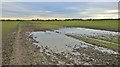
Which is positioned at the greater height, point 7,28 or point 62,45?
point 62,45

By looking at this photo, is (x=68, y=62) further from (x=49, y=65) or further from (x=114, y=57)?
(x=114, y=57)

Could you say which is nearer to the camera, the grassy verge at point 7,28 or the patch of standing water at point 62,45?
the patch of standing water at point 62,45

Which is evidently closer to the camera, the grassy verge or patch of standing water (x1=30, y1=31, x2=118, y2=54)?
patch of standing water (x1=30, y1=31, x2=118, y2=54)

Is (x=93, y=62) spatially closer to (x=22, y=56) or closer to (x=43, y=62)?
(x=43, y=62)

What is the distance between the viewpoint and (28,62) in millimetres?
17578

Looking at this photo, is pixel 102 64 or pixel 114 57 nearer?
pixel 102 64

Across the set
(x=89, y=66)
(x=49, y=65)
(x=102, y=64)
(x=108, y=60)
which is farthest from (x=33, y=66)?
(x=108, y=60)

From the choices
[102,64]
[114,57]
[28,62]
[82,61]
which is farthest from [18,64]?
[114,57]

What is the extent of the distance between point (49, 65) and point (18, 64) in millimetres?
2480

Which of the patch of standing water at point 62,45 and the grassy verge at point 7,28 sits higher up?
the patch of standing water at point 62,45

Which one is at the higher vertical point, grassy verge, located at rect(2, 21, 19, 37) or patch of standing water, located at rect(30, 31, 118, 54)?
patch of standing water, located at rect(30, 31, 118, 54)

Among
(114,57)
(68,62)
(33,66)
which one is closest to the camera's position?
(33,66)

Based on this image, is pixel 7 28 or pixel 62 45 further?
pixel 7 28

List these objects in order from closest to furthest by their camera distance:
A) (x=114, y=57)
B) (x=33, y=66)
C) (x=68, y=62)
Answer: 1. (x=33, y=66)
2. (x=68, y=62)
3. (x=114, y=57)
